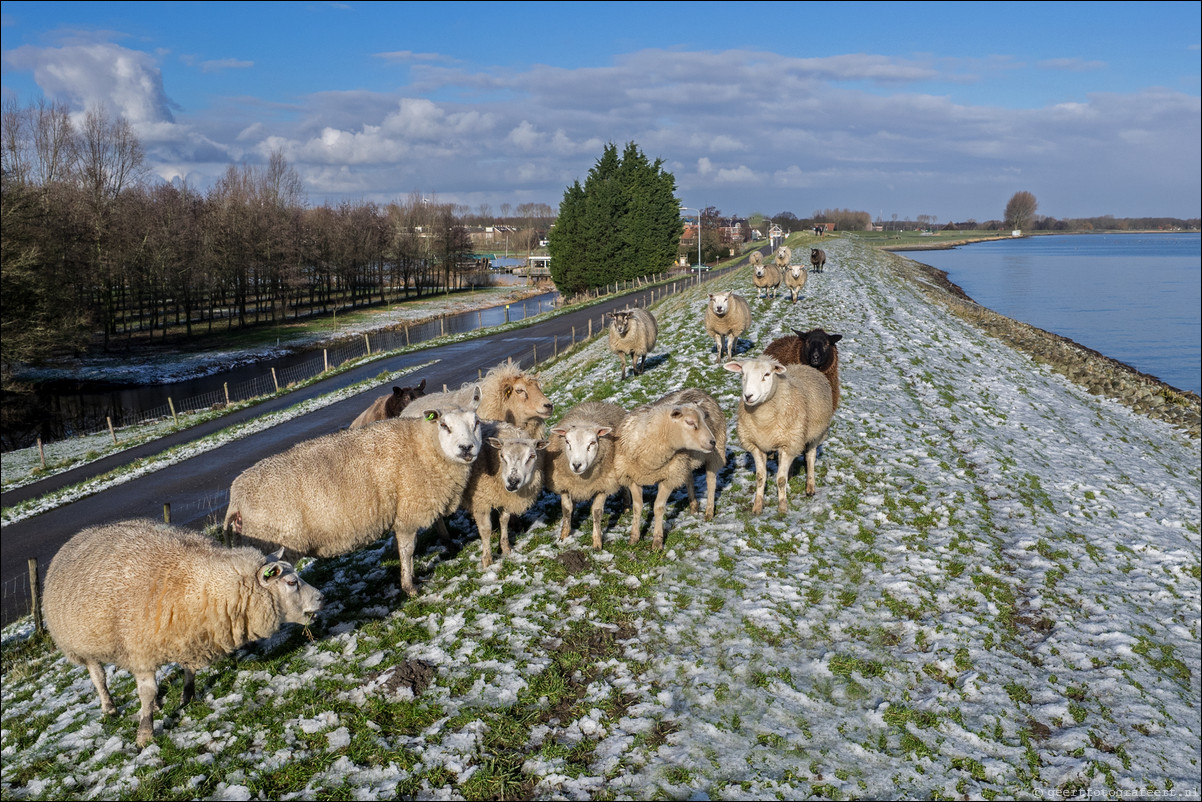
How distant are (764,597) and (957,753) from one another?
276 centimetres

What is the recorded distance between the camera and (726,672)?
278 inches

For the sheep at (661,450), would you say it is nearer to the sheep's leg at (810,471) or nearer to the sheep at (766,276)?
the sheep's leg at (810,471)

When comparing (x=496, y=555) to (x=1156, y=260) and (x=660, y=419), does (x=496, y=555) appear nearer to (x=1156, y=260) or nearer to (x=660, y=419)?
(x=660, y=419)

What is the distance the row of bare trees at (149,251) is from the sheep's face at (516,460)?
3916 cm

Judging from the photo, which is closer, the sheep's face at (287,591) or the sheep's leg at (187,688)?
the sheep's face at (287,591)

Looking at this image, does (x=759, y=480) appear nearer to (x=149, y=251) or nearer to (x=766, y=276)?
(x=766, y=276)

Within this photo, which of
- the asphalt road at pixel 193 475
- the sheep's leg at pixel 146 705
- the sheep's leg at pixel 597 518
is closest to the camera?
the sheep's leg at pixel 146 705

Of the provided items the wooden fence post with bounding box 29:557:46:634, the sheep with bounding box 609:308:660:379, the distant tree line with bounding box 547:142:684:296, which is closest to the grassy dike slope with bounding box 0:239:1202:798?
the wooden fence post with bounding box 29:557:46:634

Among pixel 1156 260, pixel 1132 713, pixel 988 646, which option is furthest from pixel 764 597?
pixel 1156 260

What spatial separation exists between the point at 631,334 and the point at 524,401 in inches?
297

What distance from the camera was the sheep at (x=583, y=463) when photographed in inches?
363

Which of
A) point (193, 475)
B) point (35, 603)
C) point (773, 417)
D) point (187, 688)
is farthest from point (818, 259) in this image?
point (187, 688)

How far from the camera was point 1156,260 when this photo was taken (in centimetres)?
11462

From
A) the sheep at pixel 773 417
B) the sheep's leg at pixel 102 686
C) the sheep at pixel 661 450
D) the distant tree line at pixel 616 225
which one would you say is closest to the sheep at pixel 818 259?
the distant tree line at pixel 616 225
